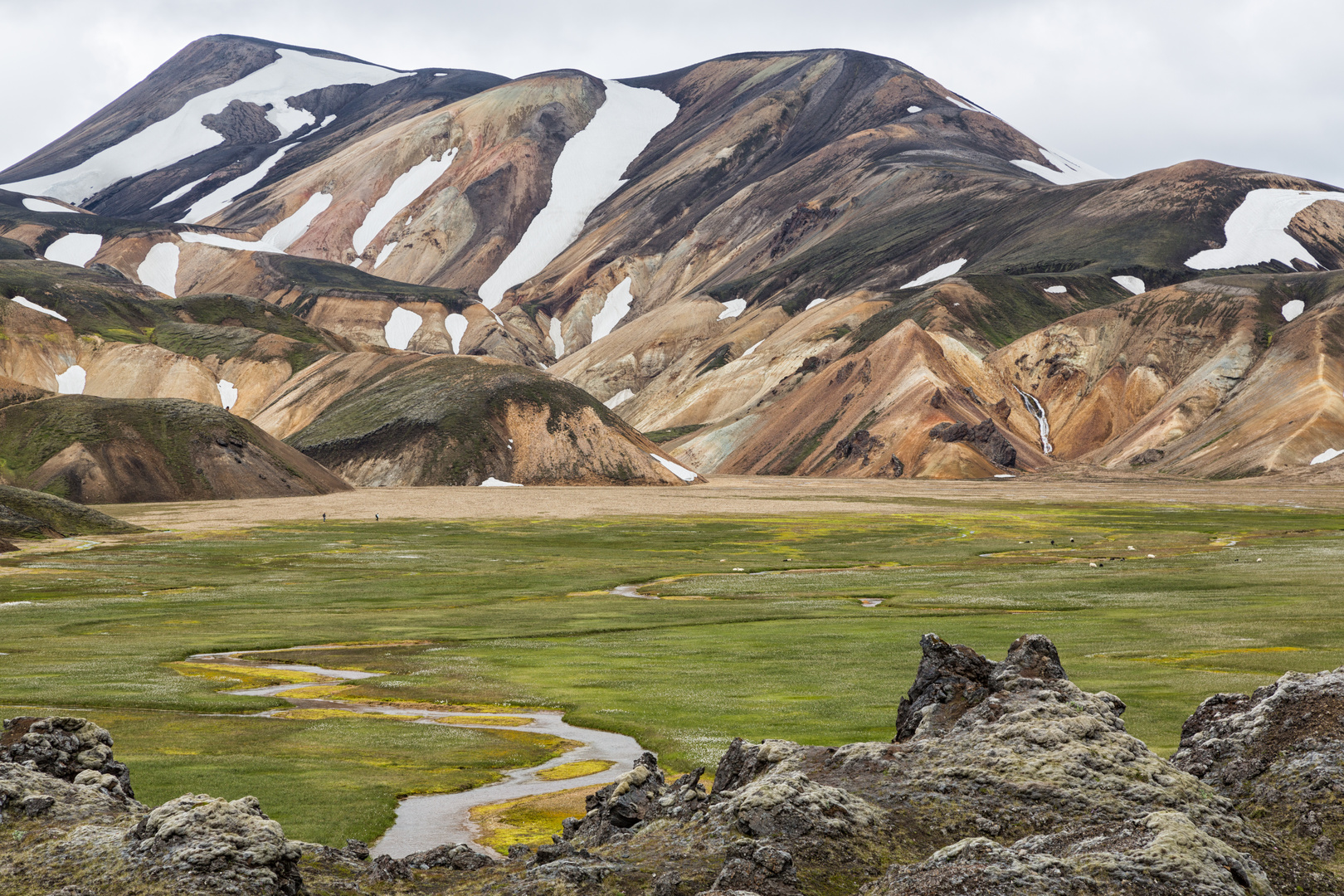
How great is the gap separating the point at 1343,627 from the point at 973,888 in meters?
34.1

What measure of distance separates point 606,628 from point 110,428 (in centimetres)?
10802

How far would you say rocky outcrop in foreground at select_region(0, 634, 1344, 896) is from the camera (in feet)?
33.1

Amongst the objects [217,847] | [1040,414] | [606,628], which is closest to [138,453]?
[606,628]

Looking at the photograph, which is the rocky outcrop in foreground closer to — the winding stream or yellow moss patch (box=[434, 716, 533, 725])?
the winding stream

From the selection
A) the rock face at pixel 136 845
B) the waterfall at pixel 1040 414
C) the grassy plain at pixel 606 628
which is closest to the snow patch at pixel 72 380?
the grassy plain at pixel 606 628

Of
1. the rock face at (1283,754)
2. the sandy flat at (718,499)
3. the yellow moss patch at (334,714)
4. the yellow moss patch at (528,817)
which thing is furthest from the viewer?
the sandy flat at (718,499)

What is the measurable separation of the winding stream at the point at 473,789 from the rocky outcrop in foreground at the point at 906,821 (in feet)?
10.8

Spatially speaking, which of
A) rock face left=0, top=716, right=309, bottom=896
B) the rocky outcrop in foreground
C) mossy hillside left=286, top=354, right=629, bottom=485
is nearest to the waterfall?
mossy hillside left=286, top=354, right=629, bottom=485

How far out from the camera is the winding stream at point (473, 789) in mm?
18141

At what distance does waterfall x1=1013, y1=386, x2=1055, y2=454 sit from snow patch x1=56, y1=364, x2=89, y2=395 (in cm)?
15026

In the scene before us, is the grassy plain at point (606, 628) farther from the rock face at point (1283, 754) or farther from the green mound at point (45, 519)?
the rock face at point (1283, 754)

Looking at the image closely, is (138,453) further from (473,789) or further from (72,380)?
(473,789)

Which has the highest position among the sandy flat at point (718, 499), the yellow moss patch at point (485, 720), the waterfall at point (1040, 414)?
the waterfall at point (1040, 414)

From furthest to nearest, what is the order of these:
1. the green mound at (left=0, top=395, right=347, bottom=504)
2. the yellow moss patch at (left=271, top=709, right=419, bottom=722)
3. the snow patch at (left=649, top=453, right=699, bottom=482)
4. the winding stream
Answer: the snow patch at (left=649, top=453, right=699, bottom=482) < the green mound at (left=0, top=395, right=347, bottom=504) < the yellow moss patch at (left=271, top=709, right=419, bottom=722) < the winding stream
